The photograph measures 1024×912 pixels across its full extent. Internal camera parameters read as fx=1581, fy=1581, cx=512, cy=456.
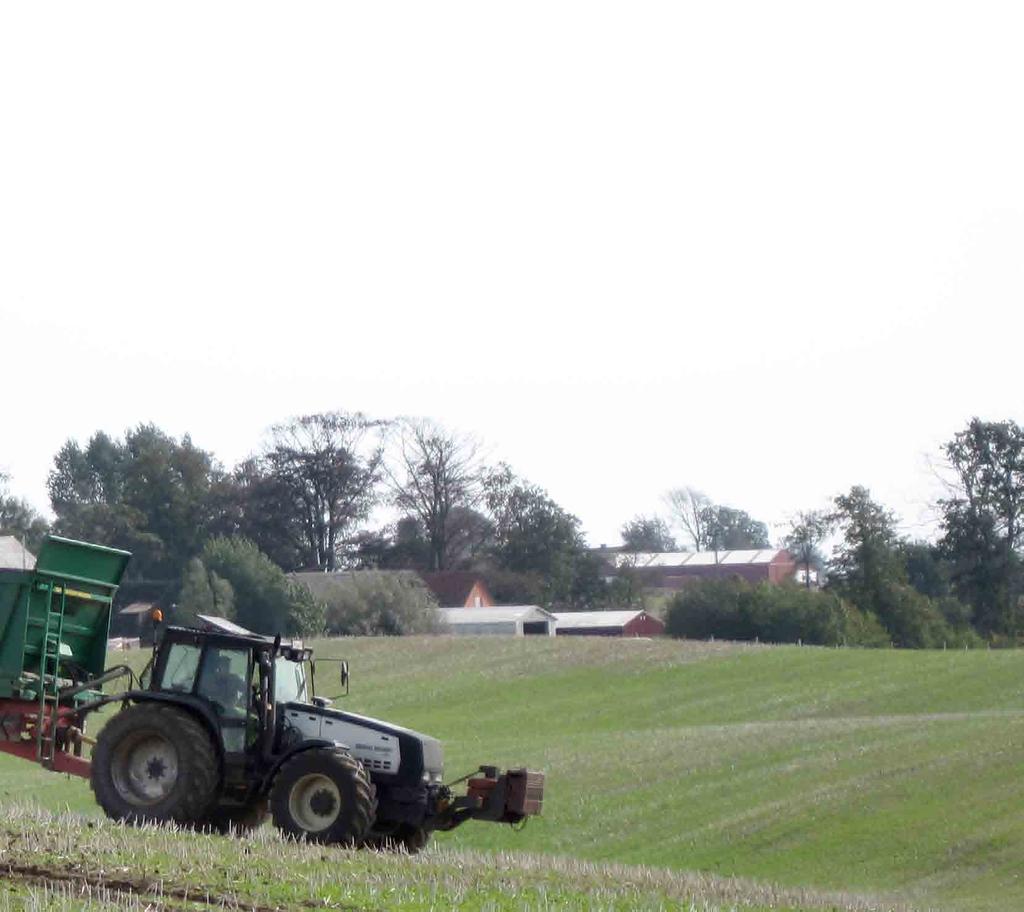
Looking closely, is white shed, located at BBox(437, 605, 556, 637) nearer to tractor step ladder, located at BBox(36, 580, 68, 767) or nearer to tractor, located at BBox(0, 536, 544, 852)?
tractor step ladder, located at BBox(36, 580, 68, 767)

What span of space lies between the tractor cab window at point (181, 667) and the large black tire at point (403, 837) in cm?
271

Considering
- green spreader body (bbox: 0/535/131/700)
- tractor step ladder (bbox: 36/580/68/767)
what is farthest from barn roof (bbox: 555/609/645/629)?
tractor step ladder (bbox: 36/580/68/767)

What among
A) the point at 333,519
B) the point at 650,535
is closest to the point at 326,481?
the point at 333,519

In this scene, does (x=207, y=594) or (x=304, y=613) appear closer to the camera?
(x=207, y=594)

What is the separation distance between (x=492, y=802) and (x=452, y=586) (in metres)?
89.1

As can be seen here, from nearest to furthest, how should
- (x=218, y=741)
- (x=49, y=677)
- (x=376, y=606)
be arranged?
1. (x=218, y=741)
2. (x=49, y=677)
3. (x=376, y=606)

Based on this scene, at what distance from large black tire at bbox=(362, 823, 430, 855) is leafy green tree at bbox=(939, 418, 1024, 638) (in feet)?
256

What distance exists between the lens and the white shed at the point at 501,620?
324 ft

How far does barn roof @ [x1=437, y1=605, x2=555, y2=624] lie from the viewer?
99.2m

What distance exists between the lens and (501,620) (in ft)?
325

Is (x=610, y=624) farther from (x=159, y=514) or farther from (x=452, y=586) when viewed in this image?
(x=159, y=514)

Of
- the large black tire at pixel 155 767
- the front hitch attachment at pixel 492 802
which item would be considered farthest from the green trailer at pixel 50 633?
the front hitch attachment at pixel 492 802

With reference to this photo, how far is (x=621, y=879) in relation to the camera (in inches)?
611

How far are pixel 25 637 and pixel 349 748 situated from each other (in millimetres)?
3970
